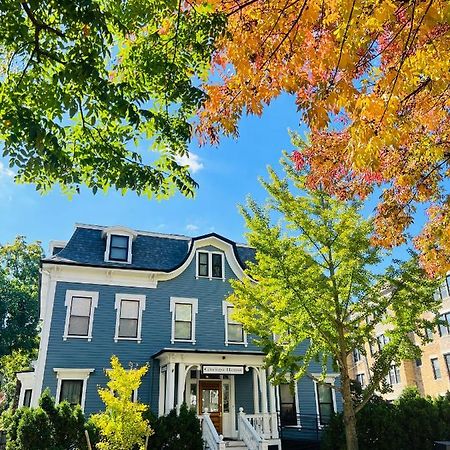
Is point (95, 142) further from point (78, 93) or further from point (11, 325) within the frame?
point (11, 325)

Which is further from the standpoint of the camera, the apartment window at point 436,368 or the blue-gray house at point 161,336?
the apartment window at point 436,368

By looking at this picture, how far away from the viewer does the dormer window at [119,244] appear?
60.1 feet

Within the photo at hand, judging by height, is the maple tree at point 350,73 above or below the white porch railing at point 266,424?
above

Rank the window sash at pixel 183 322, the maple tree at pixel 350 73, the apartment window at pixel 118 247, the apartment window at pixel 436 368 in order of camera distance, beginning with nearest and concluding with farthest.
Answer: the maple tree at pixel 350 73 → the window sash at pixel 183 322 → the apartment window at pixel 118 247 → the apartment window at pixel 436 368

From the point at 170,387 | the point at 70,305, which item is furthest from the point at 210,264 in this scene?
the point at 70,305

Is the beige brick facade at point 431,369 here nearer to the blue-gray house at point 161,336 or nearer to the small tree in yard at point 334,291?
the blue-gray house at point 161,336

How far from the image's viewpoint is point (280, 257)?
39.8 ft

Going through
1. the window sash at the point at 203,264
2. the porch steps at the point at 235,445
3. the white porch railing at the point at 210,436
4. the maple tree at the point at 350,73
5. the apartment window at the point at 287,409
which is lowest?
the porch steps at the point at 235,445

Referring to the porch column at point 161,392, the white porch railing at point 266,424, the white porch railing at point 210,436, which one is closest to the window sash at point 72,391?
the porch column at point 161,392

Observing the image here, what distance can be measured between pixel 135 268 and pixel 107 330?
270cm

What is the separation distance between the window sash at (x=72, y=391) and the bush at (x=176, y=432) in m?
3.71

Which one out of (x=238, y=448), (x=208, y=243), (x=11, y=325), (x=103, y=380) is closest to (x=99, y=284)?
(x=103, y=380)

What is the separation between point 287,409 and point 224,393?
9.30ft

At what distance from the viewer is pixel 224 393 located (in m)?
17.6
